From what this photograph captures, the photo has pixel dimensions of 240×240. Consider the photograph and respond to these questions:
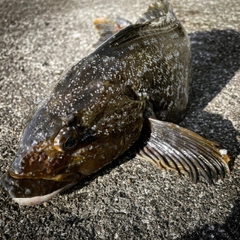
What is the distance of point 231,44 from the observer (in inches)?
161

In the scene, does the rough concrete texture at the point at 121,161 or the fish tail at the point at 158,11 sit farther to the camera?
the fish tail at the point at 158,11

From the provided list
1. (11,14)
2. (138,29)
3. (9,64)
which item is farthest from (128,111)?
(11,14)

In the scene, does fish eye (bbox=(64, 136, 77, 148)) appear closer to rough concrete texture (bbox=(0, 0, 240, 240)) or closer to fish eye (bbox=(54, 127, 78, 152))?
fish eye (bbox=(54, 127, 78, 152))

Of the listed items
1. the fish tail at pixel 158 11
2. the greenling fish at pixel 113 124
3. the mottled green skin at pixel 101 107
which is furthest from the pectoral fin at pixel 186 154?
the fish tail at pixel 158 11

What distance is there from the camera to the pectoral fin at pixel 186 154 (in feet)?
8.02

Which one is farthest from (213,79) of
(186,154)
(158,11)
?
(186,154)

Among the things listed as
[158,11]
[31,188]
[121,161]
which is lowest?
[121,161]

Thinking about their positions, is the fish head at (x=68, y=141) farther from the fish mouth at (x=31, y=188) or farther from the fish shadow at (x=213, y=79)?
the fish shadow at (x=213, y=79)

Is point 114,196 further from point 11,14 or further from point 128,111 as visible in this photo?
point 11,14

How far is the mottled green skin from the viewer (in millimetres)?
2113

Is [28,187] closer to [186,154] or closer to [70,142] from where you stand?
[70,142]

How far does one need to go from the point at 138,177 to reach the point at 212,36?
8.37 ft

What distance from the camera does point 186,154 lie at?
8.05 ft

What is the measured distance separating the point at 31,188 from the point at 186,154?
1.14 meters
